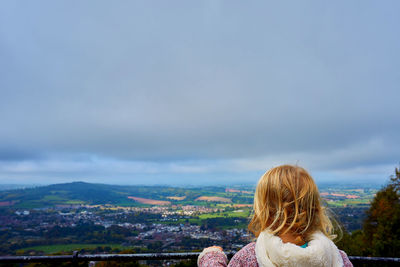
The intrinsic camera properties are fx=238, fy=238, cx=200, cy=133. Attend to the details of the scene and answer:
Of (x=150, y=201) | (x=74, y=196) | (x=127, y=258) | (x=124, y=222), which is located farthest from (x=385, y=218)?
(x=74, y=196)

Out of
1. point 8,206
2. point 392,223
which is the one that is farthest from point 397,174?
point 8,206

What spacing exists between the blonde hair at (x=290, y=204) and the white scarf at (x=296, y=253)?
0.08 metres

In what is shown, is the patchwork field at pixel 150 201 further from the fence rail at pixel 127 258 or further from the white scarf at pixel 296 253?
the white scarf at pixel 296 253

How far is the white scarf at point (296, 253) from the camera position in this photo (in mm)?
1309

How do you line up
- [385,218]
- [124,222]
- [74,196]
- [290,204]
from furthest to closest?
[74,196]
[124,222]
[385,218]
[290,204]

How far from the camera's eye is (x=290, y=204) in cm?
154

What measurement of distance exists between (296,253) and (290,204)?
1.01 ft

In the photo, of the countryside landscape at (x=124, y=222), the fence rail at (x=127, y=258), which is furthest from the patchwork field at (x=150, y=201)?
the fence rail at (x=127, y=258)

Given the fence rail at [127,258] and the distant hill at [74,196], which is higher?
the fence rail at [127,258]

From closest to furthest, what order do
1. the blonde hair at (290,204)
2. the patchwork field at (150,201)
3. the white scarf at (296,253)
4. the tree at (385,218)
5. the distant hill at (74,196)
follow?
1. the white scarf at (296,253)
2. the blonde hair at (290,204)
3. the tree at (385,218)
4. the patchwork field at (150,201)
5. the distant hill at (74,196)

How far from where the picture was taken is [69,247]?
48.4 feet

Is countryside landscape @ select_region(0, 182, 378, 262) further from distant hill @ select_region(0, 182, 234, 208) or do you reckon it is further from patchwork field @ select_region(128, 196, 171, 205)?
distant hill @ select_region(0, 182, 234, 208)

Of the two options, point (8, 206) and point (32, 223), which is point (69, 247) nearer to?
point (32, 223)

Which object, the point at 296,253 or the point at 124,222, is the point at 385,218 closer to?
the point at 124,222
